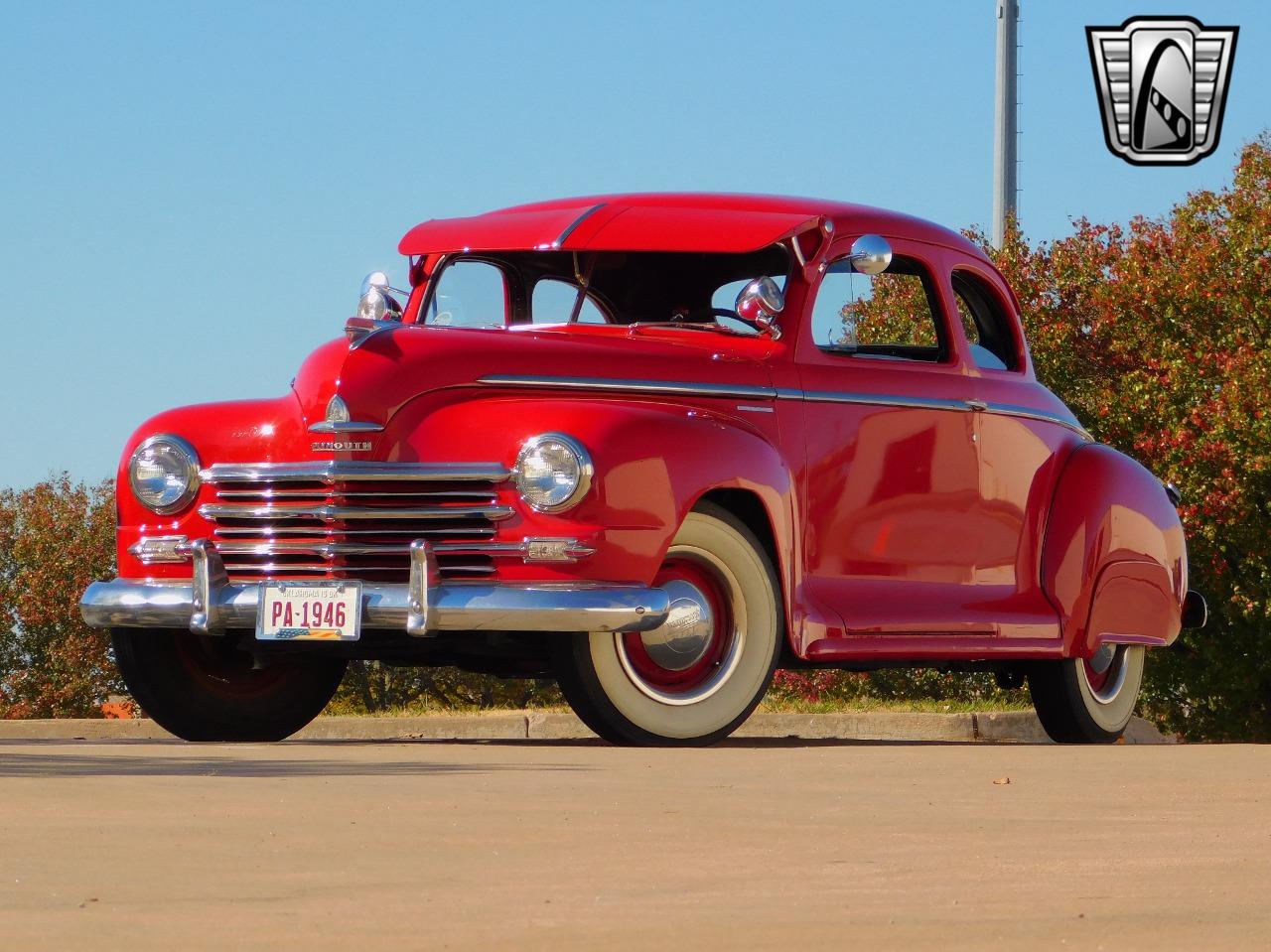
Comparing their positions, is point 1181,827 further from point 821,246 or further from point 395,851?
point 821,246

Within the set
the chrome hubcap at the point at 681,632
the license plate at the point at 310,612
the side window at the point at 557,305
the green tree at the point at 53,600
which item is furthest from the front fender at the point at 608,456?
the green tree at the point at 53,600

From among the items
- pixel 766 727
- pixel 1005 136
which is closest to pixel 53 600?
pixel 1005 136

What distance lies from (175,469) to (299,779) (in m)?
2.55

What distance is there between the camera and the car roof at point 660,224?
9461 mm

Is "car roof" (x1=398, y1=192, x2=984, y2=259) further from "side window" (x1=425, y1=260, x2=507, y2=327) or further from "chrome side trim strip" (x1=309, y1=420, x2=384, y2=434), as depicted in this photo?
"chrome side trim strip" (x1=309, y1=420, x2=384, y2=434)

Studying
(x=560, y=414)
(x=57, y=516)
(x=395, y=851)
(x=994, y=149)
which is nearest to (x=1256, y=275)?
(x=994, y=149)

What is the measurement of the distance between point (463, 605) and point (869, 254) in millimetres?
2578

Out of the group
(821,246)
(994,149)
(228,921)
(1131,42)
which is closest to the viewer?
(228,921)

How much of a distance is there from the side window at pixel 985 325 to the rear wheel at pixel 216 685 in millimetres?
3252

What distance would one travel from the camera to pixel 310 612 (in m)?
8.28

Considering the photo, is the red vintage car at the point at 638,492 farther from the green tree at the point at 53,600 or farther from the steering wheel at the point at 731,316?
the green tree at the point at 53,600

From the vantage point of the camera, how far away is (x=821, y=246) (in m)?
9.59

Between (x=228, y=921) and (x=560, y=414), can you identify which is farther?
(x=560, y=414)

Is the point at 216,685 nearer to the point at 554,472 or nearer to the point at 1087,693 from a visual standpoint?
the point at 554,472
